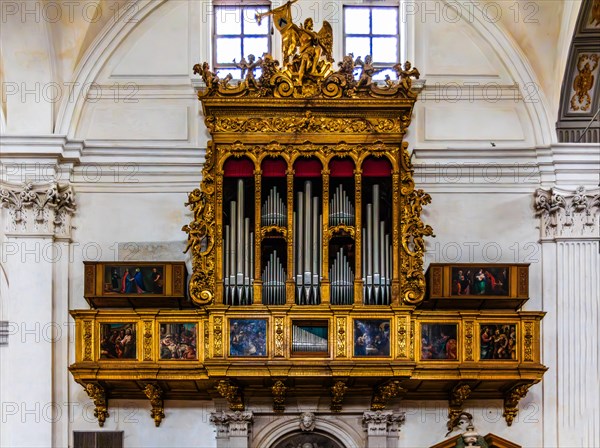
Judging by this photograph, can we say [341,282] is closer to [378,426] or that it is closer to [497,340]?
[378,426]

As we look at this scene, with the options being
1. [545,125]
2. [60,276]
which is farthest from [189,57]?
[545,125]

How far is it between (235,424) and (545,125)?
7701mm

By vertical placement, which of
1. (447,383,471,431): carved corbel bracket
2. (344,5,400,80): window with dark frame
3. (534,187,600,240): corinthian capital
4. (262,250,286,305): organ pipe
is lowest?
(447,383,471,431): carved corbel bracket

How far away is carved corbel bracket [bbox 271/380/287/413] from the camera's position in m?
20.9

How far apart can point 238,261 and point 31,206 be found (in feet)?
13.0

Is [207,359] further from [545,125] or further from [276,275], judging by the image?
[545,125]

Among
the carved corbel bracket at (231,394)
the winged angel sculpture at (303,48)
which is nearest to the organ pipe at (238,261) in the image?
the carved corbel bracket at (231,394)

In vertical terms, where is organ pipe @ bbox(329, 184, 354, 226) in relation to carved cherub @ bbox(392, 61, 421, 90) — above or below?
below

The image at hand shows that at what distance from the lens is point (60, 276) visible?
72.8 feet

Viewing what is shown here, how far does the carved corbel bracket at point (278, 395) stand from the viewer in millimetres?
20891

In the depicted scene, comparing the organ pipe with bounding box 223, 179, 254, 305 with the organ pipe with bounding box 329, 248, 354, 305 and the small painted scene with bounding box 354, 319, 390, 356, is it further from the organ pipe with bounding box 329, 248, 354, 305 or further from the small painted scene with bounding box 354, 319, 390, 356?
the small painted scene with bounding box 354, 319, 390, 356

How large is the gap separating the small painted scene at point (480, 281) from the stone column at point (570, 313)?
5.19ft

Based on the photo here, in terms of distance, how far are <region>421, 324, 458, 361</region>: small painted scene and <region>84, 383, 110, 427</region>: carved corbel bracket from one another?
5.48 metres

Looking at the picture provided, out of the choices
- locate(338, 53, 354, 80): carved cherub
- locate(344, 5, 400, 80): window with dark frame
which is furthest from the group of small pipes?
locate(344, 5, 400, 80): window with dark frame
